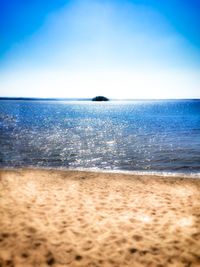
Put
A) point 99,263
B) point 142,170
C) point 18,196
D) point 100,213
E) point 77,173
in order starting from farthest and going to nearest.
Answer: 1. point 142,170
2. point 77,173
3. point 18,196
4. point 100,213
5. point 99,263

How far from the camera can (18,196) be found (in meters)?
11.4

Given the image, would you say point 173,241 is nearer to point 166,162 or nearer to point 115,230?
point 115,230

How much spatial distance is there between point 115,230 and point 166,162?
51.6ft

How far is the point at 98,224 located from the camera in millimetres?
8719

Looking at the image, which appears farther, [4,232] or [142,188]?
[142,188]

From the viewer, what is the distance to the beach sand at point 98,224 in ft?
22.4

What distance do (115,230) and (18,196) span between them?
5.39 meters

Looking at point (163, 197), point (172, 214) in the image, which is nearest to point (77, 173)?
point (163, 197)

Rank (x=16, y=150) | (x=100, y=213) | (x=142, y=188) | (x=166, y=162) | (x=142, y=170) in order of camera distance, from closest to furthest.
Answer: (x=100, y=213) < (x=142, y=188) < (x=142, y=170) < (x=166, y=162) < (x=16, y=150)

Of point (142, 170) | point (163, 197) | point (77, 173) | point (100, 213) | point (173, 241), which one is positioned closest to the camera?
point (173, 241)

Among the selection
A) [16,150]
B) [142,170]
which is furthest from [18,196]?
[16,150]

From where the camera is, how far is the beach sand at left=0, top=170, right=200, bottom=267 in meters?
6.82

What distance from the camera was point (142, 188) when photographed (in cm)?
1382

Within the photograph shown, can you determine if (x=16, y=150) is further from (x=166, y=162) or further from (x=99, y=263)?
(x=99, y=263)
